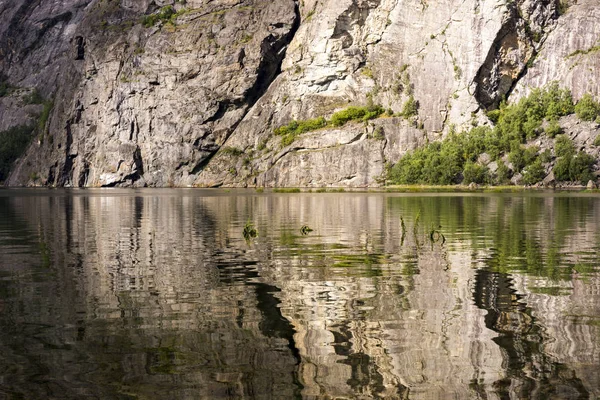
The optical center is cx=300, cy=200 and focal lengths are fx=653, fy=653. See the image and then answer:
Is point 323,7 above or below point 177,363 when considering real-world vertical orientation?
above

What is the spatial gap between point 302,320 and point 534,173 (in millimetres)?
108144

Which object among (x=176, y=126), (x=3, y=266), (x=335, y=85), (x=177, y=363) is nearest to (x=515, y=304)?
(x=177, y=363)

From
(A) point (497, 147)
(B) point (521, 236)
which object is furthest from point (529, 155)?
(B) point (521, 236)

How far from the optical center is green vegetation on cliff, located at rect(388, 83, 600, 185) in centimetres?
11581

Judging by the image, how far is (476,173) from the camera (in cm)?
12144

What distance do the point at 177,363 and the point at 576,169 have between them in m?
111

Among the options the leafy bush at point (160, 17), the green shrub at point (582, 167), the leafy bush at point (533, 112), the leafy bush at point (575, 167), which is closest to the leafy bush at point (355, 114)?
the leafy bush at point (533, 112)

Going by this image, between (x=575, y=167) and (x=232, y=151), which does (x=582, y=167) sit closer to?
(x=575, y=167)

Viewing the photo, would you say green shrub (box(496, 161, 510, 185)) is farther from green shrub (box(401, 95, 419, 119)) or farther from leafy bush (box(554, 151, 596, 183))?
green shrub (box(401, 95, 419, 119))

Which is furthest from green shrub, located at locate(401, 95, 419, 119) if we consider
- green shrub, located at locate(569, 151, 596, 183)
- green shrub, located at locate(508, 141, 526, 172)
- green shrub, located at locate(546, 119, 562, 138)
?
green shrub, located at locate(569, 151, 596, 183)

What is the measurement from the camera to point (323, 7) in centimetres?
17012

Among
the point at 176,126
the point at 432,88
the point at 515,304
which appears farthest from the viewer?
the point at 176,126

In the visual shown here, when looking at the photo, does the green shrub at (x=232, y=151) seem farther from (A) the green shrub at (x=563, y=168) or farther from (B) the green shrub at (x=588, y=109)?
(B) the green shrub at (x=588, y=109)

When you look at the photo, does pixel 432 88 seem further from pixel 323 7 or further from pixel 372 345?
pixel 372 345
